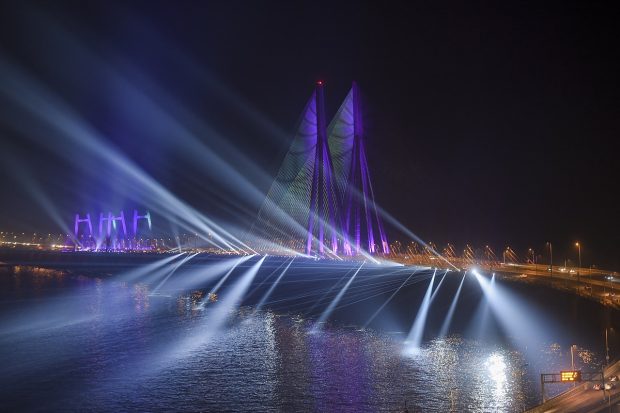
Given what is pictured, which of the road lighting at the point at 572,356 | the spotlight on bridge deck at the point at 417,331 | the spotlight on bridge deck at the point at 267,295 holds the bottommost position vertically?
the road lighting at the point at 572,356

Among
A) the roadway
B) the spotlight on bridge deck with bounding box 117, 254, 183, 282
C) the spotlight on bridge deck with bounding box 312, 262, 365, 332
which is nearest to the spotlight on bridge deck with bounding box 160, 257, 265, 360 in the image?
the spotlight on bridge deck with bounding box 312, 262, 365, 332

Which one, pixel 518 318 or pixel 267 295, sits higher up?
pixel 267 295

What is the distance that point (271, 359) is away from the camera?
1775cm

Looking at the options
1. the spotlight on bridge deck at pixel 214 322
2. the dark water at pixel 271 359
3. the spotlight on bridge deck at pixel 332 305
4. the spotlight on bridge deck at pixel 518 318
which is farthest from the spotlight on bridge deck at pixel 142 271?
the spotlight on bridge deck at pixel 518 318

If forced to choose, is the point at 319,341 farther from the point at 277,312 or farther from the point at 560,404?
the point at 560,404

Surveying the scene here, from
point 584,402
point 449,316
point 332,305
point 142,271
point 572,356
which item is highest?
point 142,271

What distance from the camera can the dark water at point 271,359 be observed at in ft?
43.7

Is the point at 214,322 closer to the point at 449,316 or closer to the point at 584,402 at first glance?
the point at 449,316

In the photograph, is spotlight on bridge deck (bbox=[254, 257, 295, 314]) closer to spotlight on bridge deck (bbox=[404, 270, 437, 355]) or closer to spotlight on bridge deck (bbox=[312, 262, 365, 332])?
spotlight on bridge deck (bbox=[312, 262, 365, 332])

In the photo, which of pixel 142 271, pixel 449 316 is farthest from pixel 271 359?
pixel 142 271

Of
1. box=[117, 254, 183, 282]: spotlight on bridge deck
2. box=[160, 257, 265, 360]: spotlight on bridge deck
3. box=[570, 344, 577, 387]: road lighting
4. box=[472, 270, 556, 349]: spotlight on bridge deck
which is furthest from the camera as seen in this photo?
box=[117, 254, 183, 282]: spotlight on bridge deck

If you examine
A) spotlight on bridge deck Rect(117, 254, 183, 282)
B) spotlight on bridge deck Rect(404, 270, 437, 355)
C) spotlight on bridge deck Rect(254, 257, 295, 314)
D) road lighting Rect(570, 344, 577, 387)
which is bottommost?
road lighting Rect(570, 344, 577, 387)

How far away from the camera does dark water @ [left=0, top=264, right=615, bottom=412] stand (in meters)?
13.3

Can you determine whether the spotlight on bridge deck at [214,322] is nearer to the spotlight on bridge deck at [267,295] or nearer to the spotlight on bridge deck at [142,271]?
the spotlight on bridge deck at [267,295]
